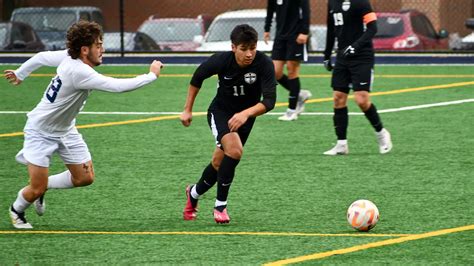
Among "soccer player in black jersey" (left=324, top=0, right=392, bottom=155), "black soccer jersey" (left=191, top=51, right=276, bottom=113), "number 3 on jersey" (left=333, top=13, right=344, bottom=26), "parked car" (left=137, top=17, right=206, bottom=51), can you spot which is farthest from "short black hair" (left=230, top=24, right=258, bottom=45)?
"parked car" (left=137, top=17, right=206, bottom=51)

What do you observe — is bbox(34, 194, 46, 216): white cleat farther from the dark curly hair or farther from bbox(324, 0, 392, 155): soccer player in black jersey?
bbox(324, 0, 392, 155): soccer player in black jersey

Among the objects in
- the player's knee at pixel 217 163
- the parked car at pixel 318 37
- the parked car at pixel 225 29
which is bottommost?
the parked car at pixel 318 37

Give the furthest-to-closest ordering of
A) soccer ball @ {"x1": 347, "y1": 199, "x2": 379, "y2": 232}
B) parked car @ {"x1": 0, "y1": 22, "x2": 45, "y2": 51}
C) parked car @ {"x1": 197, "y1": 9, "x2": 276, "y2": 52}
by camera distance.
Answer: parked car @ {"x1": 0, "y1": 22, "x2": 45, "y2": 51}, parked car @ {"x1": 197, "y1": 9, "x2": 276, "y2": 52}, soccer ball @ {"x1": 347, "y1": 199, "x2": 379, "y2": 232}

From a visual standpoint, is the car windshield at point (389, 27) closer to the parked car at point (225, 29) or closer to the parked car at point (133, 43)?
the parked car at point (225, 29)

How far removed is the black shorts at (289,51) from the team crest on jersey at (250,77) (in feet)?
21.7

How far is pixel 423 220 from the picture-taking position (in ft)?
30.9

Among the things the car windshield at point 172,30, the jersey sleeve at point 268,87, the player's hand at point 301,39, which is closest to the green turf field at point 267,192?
the jersey sleeve at point 268,87

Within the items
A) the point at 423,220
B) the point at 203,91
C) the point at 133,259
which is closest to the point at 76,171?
the point at 133,259

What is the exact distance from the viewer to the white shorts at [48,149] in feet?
29.7

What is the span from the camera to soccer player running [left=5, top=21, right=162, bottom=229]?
29.2 feet

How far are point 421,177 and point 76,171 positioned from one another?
144 inches

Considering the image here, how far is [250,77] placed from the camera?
9352 millimetres

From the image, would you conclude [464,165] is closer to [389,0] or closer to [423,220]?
[423,220]

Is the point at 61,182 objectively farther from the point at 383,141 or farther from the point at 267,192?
the point at 383,141
